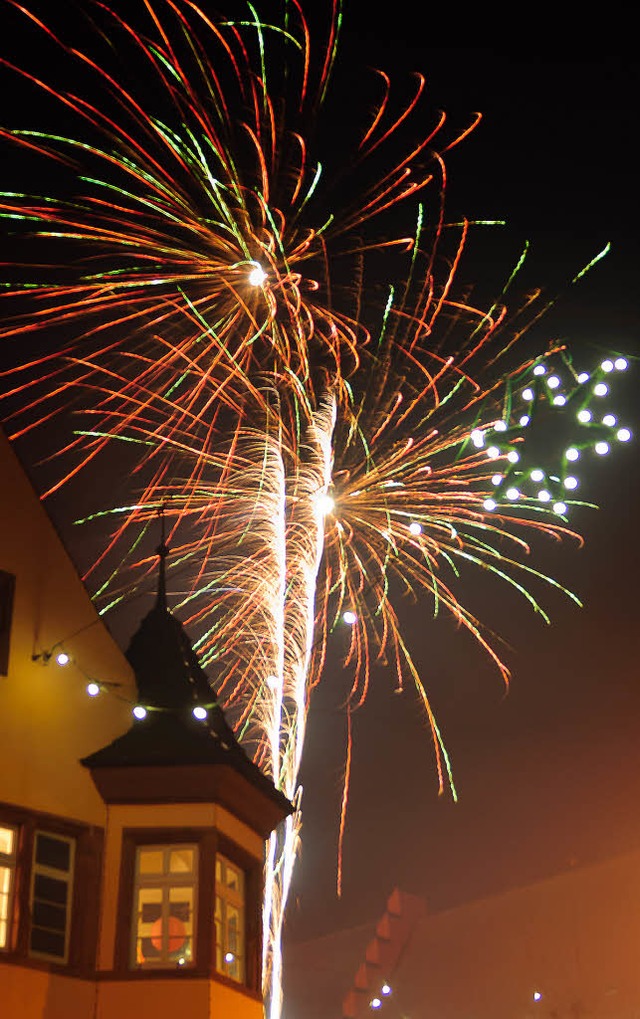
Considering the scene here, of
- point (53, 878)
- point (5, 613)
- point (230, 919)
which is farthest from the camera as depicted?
point (230, 919)

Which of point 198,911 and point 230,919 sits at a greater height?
point 230,919

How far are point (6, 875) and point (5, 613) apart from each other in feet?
9.63

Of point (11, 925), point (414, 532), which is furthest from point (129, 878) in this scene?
point (414, 532)

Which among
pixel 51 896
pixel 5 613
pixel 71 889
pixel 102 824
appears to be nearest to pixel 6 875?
pixel 51 896

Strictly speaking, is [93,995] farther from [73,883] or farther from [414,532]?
[414,532]

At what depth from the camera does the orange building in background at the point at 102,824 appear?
15102 millimetres

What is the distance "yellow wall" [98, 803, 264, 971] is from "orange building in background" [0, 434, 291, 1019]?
Result: 2 centimetres

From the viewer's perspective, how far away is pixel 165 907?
16.1 metres

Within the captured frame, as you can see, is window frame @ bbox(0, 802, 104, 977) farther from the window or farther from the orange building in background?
the window

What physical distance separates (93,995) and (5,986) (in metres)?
1.36

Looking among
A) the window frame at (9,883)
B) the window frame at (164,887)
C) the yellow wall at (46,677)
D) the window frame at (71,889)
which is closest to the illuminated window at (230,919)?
the window frame at (164,887)

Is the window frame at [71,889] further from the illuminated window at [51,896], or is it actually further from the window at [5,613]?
the window at [5,613]

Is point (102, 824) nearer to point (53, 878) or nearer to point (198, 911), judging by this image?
point (53, 878)

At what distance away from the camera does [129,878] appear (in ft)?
52.6
